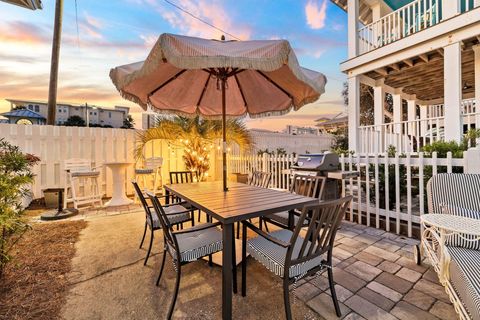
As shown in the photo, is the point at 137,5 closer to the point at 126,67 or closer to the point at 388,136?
the point at 126,67

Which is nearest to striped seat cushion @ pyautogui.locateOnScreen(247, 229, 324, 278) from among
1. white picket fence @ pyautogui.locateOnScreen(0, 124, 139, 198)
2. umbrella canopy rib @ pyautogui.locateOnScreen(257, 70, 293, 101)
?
umbrella canopy rib @ pyautogui.locateOnScreen(257, 70, 293, 101)

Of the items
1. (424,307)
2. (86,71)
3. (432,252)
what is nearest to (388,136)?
(432,252)

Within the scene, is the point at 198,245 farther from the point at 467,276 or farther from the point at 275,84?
the point at 275,84

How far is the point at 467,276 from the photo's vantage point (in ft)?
4.25

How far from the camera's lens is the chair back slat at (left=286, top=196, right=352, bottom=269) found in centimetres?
141

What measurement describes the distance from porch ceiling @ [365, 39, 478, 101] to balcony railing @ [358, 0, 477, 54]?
28.2 inches

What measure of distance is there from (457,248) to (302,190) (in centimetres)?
161

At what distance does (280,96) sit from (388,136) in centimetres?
512

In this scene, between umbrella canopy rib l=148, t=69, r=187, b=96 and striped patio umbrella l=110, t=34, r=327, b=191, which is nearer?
striped patio umbrella l=110, t=34, r=327, b=191

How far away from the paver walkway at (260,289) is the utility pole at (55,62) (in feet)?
19.7

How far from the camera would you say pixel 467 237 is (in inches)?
69.7

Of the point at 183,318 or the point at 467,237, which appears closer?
the point at 183,318

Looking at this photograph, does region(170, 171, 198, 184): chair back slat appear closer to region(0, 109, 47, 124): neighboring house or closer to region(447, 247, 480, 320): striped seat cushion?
region(447, 247, 480, 320): striped seat cushion

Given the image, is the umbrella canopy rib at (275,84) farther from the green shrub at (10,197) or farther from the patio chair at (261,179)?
the green shrub at (10,197)
